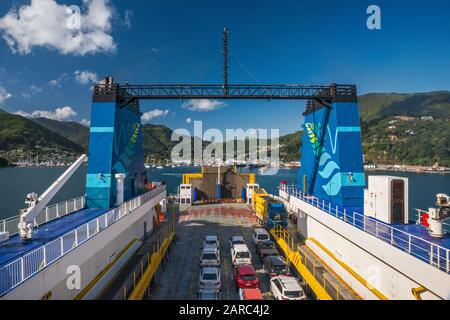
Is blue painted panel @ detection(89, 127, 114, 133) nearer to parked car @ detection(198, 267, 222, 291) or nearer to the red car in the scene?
parked car @ detection(198, 267, 222, 291)

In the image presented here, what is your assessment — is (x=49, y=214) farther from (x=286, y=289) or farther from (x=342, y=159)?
(x=342, y=159)

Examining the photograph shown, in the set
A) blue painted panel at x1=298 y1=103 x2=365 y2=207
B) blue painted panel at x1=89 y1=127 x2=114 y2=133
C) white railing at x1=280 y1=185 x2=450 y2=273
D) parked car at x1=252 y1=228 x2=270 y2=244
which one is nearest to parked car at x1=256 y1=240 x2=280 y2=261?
parked car at x1=252 y1=228 x2=270 y2=244

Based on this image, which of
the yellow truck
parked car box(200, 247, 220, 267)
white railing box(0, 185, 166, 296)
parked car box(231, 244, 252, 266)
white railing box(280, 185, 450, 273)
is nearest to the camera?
A: white railing box(0, 185, 166, 296)

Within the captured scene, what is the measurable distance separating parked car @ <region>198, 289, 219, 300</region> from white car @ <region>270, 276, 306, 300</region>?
9.90 feet

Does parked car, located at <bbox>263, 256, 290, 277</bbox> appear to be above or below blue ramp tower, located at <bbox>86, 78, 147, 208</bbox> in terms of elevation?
below

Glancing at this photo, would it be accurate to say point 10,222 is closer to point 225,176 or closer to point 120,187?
point 120,187

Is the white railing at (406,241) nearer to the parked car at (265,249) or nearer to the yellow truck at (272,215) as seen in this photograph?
the parked car at (265,249)

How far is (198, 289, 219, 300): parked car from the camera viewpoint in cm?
1488

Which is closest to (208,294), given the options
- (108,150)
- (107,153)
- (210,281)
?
(210,281)

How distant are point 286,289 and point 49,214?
45.7ft

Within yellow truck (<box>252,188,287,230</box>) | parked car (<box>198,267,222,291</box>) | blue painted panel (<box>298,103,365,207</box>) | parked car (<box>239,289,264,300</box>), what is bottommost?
parked car (<box>239,289,264,300</box>)

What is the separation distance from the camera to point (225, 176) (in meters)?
47.2

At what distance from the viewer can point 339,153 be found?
2180 centimetres

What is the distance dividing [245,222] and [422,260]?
77.1 feet
